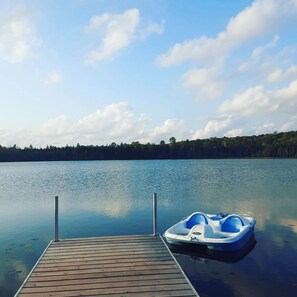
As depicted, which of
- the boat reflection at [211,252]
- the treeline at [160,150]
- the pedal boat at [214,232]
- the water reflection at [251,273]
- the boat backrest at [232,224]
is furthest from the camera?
the treeline at [160,150]

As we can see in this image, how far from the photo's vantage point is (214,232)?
13148 mm

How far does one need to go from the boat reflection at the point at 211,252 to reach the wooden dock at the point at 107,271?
99.8 inches

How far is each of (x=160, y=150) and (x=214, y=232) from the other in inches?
4824

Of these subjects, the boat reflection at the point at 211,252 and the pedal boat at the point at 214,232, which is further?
the pedal boat at the point at 214,232

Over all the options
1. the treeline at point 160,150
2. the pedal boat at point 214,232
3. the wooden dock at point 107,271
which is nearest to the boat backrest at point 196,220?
the pedal boat at point 214,232

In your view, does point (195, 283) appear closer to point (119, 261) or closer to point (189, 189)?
point (119, 261)

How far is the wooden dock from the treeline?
4676 inches

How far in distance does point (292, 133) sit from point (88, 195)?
398 feet

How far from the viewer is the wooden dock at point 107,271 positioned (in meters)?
6.98

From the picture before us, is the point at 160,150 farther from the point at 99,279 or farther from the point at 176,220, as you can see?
the point at 99,279

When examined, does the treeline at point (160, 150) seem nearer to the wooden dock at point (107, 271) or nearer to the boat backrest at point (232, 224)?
the boat backrest at point (232, 224)

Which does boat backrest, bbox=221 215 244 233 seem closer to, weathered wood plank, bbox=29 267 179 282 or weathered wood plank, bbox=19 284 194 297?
weathered wood plank, bbox=29 267 179 282

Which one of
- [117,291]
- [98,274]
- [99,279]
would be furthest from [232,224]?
[117,291]

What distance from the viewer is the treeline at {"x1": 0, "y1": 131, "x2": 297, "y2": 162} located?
415ft
